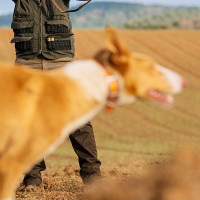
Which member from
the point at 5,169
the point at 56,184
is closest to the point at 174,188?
the point at 5,169

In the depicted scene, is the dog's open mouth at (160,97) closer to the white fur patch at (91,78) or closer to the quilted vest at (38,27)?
the white fur patch at (91,78)

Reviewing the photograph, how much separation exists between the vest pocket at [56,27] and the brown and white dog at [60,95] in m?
2.20

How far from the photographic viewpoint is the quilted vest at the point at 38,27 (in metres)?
5.84

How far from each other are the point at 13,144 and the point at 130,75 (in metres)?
1.24

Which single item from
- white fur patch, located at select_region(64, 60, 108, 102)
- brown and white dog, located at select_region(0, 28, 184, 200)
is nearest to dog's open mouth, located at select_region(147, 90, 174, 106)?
brown and white dog, located at select_region(0, 28, 184, 200)

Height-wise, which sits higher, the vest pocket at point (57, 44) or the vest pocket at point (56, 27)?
the vest pocket at point (56, 27)

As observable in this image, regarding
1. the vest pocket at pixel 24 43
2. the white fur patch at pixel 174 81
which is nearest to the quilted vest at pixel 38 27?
the vest pocket at pixel 24 43

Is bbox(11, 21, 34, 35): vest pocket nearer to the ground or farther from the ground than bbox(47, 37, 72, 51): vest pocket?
farther from the ground

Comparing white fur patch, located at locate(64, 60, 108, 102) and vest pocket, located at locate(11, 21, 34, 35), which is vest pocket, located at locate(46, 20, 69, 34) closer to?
vest pocket, located at locate(11, 21, 34, 35)

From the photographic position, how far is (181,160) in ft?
9.75

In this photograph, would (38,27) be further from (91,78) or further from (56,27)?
(91,78)

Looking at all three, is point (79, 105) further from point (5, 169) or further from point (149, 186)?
point (149, 186)

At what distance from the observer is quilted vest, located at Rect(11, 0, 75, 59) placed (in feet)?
19.2

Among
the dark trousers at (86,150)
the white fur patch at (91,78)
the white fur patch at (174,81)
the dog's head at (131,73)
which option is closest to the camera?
the white fur patch at (91,78)
